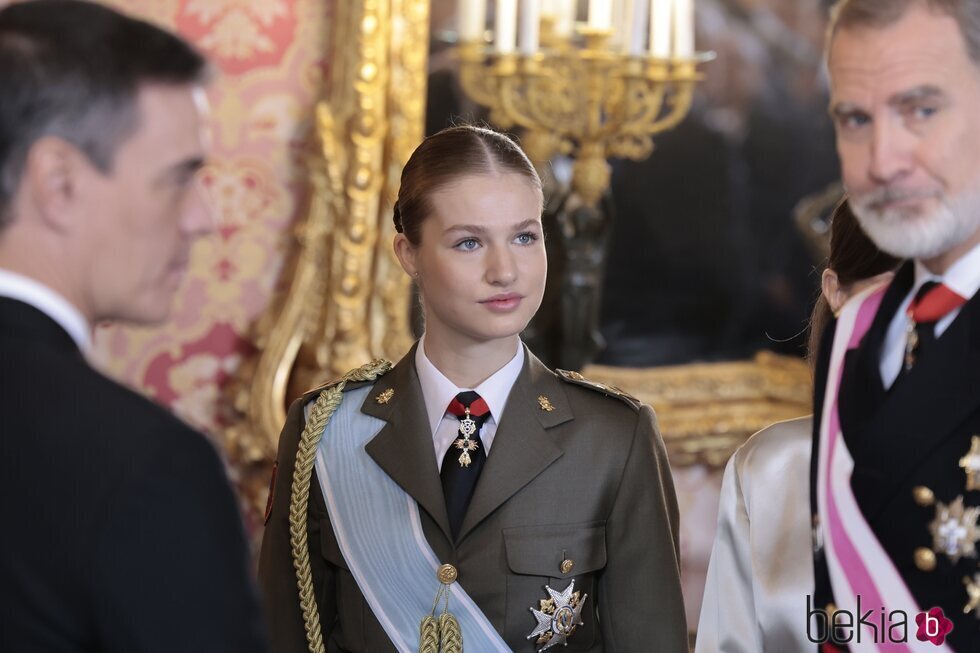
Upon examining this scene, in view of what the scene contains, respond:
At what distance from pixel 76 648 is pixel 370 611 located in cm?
64

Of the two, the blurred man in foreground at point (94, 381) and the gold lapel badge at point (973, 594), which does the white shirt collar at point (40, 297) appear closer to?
the blurred man in foreground at point (94, 381)

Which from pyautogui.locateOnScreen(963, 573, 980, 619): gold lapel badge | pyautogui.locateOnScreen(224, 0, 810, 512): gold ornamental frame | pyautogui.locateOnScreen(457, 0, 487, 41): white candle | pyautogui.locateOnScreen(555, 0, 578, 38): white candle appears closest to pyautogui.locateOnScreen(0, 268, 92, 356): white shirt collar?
pyautogui.locateOnScreen(963, 573, 980, 619): gold lapel badge

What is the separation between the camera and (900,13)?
0.93 m

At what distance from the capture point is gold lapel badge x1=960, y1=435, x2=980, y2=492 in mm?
960

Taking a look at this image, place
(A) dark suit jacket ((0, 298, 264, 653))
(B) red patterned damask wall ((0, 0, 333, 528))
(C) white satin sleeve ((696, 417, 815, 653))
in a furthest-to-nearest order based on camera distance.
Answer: (B) red patterned damask wall ((0, 0, 333, 528)), (C) white satin sleeve ((696, 417, 815, 653)), (A) dark suit jacket ((0, 298, 264, 653))

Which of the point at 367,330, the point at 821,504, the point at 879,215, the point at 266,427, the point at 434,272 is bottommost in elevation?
the point at 266,427

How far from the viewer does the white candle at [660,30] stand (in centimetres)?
268

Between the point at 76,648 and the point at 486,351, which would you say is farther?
the point at 486,351

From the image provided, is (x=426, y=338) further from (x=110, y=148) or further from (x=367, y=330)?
(x=367, y=330)

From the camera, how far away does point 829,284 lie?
1342 millimetres

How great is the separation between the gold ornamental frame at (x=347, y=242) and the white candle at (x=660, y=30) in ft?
1.61

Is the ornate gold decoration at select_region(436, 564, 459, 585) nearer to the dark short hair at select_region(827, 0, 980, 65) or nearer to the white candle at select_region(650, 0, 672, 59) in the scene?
the dark short hair at select_region(827, 0, 980, 65)

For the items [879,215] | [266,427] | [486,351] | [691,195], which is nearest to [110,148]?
[879,215]

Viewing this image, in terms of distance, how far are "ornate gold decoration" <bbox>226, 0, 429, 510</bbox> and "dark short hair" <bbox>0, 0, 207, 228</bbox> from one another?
5.60ft
